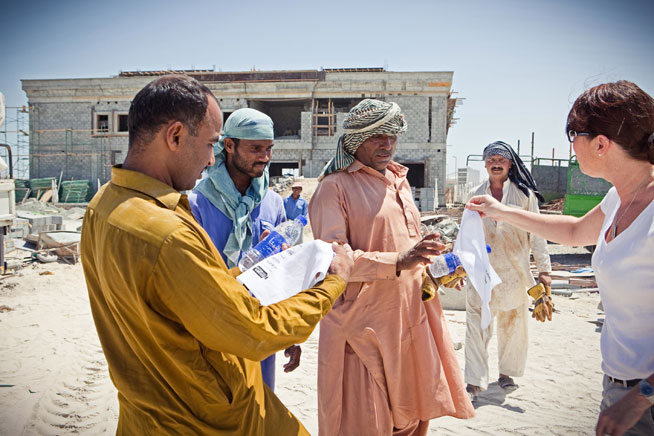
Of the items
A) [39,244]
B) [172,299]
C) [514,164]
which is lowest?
[39,244]

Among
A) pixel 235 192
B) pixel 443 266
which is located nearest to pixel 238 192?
pixel 235 192

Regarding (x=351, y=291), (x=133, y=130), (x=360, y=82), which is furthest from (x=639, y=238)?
(x=360, y=82)

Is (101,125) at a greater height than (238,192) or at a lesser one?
greater

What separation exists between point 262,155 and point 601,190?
13989mm

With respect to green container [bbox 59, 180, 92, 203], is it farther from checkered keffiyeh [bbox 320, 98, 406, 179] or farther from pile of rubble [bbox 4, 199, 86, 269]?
checkered keffiyeh [bbox 320, 98, 406, 179]

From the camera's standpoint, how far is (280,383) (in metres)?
4.78

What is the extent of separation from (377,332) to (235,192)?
1.32m

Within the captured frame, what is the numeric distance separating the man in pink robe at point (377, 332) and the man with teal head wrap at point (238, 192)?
441 mm

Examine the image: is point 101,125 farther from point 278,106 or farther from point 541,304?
point 541,304

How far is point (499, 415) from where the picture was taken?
13.3 ft

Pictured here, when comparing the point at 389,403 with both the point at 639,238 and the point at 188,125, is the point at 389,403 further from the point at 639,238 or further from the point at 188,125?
the point at 188,125

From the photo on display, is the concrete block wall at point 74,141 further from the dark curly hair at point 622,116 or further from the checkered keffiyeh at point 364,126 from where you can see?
the dark curly hair at point 622,116

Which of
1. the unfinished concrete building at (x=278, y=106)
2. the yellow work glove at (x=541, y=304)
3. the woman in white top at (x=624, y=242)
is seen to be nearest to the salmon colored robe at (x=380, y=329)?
the woman in white top at (x=624, y=242)

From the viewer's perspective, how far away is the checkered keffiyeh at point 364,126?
2752mm
